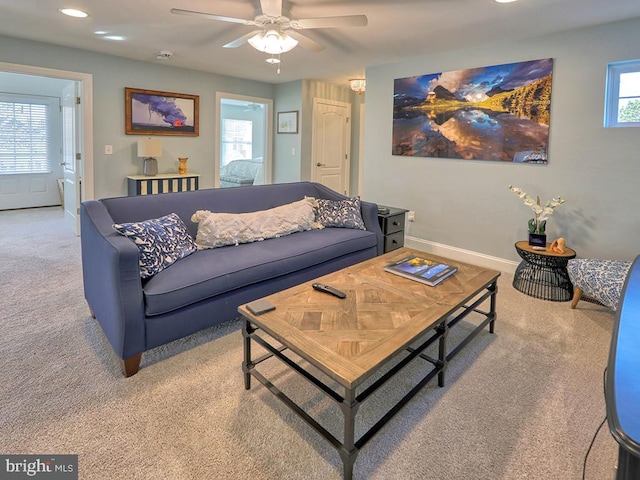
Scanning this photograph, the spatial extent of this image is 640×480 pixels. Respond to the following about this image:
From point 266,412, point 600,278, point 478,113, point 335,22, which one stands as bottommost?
point 266,412

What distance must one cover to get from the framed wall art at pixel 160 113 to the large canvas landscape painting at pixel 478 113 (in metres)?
2.91

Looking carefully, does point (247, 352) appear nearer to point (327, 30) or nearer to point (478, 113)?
point (327, 30)

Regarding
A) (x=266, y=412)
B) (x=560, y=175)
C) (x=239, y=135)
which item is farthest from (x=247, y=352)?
(x=239, y=135)

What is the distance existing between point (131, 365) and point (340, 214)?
218cm

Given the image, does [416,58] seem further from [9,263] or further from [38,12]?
[9,263]

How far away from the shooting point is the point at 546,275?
3.36m

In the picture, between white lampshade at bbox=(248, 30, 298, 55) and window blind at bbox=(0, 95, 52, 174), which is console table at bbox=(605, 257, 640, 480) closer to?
white lampshade at bbox=(248, 30, 298, 55)

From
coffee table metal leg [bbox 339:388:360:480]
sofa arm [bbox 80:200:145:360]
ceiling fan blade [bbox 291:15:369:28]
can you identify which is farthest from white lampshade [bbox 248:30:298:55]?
coffee table metal leg [bbox 339:388:360:480]

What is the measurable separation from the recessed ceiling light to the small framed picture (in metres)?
3.29

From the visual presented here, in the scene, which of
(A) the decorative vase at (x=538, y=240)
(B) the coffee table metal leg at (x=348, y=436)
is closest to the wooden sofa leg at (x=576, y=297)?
(A) the decorative vase at (x=538, y=240)

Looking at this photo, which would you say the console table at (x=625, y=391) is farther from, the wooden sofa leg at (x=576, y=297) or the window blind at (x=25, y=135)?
the window blind at (x=25, y=135)

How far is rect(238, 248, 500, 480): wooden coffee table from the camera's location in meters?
1.44

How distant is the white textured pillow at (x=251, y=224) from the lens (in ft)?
9.31

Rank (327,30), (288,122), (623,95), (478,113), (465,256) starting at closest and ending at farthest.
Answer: (623,95), (327,30), (478,113), (465,256), (288,122)
